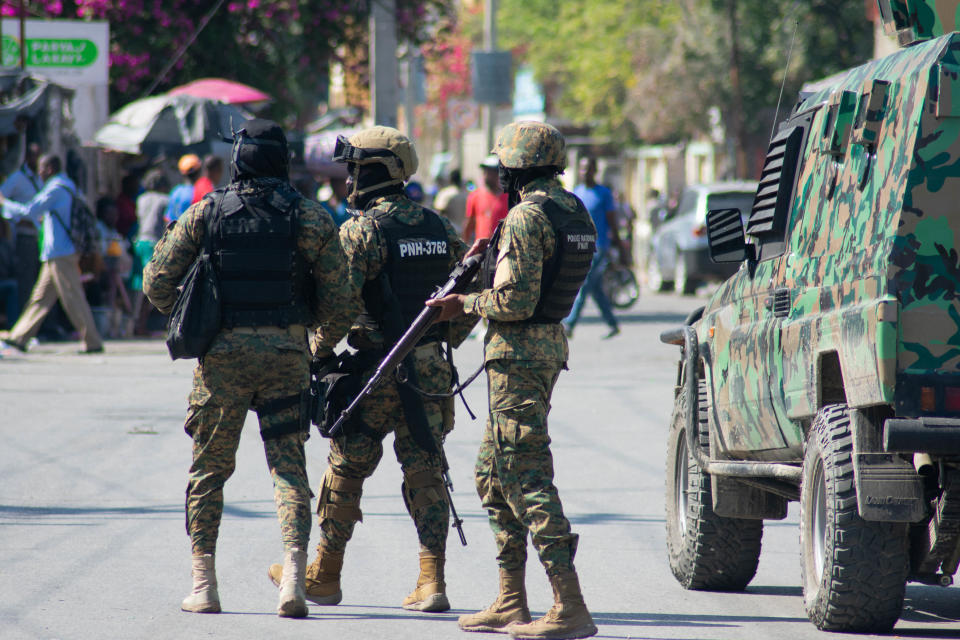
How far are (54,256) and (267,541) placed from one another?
26.4 feet

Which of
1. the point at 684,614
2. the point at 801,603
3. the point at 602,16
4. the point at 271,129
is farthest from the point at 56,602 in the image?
the point at 602,16

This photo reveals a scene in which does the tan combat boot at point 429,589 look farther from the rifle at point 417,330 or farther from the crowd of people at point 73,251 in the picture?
the crowd of people at point 73,251

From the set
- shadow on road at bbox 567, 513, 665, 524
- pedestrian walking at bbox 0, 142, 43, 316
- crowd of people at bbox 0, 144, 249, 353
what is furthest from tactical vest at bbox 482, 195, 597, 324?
pedestrian walking at bbox 0, 142, 43, 316

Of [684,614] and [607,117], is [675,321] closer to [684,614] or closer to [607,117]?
[684,614]

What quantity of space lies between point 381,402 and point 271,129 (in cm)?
110

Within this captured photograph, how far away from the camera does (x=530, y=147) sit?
17.8ft

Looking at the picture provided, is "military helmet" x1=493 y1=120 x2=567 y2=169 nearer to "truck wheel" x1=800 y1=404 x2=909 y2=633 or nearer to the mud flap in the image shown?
"truck wheel" x1=800 y1=404 x2=909 y2=633

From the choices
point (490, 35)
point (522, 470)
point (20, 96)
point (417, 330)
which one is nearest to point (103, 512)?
point (417, 330)

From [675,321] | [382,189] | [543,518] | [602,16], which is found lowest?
[675,321]

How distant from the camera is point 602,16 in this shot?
46812mm

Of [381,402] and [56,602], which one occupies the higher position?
[381,402]

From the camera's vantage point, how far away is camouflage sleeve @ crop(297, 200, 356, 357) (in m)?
5.75

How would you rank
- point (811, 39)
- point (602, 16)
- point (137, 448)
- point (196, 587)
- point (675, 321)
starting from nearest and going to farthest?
point (196, 587)
point (137, 448)
point (675, 321)
point (811, 39)
point (602, 16)

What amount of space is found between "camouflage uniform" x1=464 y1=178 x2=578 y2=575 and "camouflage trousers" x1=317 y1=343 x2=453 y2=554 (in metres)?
0.52
